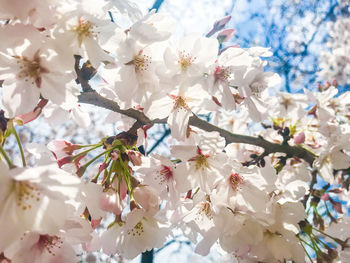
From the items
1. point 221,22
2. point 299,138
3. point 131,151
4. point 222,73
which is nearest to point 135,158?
point 131,151

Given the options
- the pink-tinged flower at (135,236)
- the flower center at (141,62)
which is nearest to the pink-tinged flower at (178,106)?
the flower center at (141,62)

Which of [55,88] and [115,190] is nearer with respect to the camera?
[55,88]

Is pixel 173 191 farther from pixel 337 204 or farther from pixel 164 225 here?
pixel 337 204

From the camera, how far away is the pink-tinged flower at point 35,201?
86 cm

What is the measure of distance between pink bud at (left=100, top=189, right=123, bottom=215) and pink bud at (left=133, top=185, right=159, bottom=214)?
3.1 inches

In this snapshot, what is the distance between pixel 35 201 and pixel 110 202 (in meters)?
0.27

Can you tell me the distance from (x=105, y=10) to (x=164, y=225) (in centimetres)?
85

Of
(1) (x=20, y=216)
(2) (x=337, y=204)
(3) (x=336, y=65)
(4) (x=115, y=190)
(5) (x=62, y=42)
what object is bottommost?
(3) (x=336, y=65)

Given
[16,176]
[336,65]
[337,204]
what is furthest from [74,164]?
[336,65]

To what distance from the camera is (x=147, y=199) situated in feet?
3.88

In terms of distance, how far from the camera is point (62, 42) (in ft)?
3.08

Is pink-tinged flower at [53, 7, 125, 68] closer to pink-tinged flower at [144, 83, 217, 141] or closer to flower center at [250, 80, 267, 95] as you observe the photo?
pink-tinged flower at [144, 83, 217, 141]

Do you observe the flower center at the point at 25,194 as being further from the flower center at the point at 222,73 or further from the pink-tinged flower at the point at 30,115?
the flower center at the point at 222,73

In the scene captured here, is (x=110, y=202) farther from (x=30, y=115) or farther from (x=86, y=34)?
(x=86, y=34)
